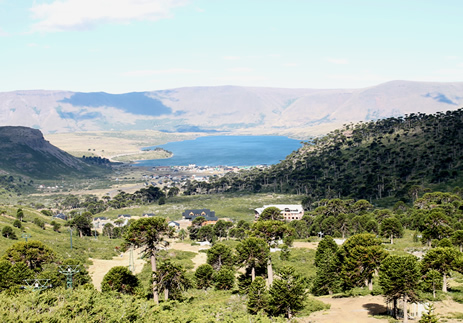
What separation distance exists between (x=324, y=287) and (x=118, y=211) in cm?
11532

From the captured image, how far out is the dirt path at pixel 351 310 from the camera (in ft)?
124

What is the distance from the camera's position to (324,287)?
48.0 m

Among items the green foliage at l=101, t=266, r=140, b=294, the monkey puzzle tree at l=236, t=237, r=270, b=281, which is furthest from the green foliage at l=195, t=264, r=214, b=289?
the green foliage at l=101, t=266, r=140, b=294

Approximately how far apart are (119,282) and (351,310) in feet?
74.4

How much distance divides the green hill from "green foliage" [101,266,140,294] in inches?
3832

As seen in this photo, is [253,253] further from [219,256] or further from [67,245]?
[67,245]

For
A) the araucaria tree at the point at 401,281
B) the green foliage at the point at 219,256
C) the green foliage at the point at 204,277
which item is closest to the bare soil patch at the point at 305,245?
the green foliage at the point at 219,256

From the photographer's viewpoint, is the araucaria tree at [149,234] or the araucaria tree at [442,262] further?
the araucaria tree at [442,262]

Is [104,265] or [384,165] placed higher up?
[384,165]

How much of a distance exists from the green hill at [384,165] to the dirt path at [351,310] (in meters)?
88.2

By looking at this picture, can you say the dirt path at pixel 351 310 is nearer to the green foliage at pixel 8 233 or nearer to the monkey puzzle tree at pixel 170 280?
the monkey puzzle tree at pixel 170 280

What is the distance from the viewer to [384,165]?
160250 mm

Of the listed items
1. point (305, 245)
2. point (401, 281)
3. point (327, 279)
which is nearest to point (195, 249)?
point (305, 245)

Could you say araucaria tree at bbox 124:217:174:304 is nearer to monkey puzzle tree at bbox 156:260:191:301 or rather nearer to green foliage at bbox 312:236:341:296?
monkey puzzle tree at bbox 156:260:191:301
